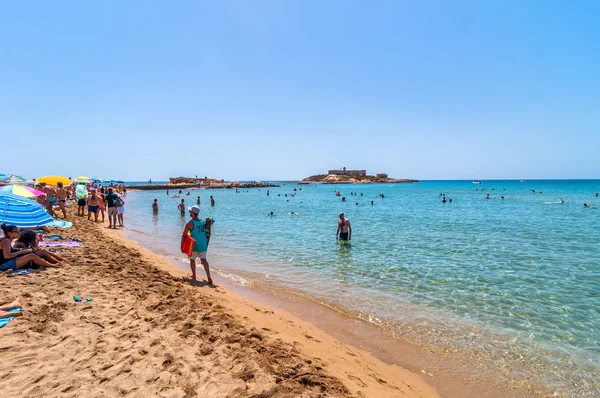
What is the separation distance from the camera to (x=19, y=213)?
7.96 meters

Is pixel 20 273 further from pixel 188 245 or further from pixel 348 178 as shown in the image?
pixel 348 178

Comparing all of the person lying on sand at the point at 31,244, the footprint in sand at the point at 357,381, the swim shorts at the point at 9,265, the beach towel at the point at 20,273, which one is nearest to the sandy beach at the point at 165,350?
the footprint in sand at the point at 357,381

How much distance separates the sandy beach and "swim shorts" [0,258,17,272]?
575 millimetres

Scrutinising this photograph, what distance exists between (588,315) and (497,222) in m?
15.3

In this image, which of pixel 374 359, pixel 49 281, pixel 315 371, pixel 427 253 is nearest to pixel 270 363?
pixel 315 371

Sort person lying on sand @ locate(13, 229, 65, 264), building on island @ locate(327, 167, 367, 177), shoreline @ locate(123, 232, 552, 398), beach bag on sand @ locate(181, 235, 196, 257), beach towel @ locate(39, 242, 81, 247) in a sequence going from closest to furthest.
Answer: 1. shoreline @ locate(123, 232, 552, 398)
2. person lying on sand @ locate(13, 229, 65, 264)
3. beach bag on sand @ locate(181, 235, 196, 257)
4. beach towel @ locate(39, 242, 81, 247)
5. building on island @ locate(327, 167, 367, 177)

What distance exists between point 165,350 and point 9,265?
4928 mm

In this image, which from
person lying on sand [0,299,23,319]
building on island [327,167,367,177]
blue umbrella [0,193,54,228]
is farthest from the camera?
building on island [327,167,367,177]

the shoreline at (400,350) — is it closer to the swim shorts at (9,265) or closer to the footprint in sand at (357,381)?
the footprint in sand at (357,381)

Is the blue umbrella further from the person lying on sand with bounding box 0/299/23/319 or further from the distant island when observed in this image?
the distant island

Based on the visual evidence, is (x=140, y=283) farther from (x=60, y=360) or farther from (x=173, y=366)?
(x=173, y=366)

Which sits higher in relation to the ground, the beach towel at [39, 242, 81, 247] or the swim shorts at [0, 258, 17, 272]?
the swim shorts at [0, 258, 17, 272]

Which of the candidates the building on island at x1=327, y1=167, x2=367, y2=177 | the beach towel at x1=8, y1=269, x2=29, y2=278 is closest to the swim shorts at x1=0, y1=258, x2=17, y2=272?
the beach towel at x1=8, y1=269, x2=29, y2=278

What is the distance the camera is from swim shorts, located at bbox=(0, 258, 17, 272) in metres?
6.19
